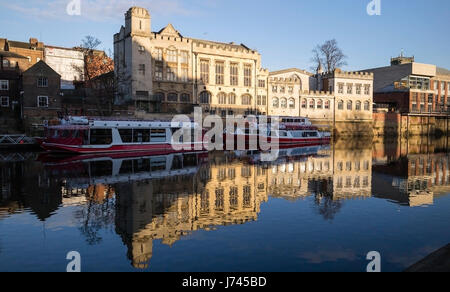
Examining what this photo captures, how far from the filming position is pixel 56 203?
1742 centimetres

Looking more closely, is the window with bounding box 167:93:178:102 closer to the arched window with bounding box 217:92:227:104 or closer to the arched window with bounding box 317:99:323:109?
the arched window with bounding box 217:92:227:104

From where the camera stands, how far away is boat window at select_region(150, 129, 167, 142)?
4147 centimetres

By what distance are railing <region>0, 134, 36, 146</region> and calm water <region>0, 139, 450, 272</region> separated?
1807 centimetres

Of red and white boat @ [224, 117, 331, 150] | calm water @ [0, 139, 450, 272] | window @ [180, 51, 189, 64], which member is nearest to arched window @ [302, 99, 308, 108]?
red and white boat @ [224, 117, 331, 150]

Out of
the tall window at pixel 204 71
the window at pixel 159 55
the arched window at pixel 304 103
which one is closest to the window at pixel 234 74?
the tall window at pixel 204 71

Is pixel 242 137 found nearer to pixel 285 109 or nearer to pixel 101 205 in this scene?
pixel 285 109

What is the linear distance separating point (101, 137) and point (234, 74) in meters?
34.3

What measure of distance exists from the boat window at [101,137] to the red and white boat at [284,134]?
19.6 m

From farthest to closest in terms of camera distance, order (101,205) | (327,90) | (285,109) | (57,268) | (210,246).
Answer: (327,90)
(285,109)
(101,205)
(210,246)
(57,268)

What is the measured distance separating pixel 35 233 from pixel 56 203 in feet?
15.3

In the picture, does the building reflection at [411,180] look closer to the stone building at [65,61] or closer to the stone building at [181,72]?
the stone building at [181,72]

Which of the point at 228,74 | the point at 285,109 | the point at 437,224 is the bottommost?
the point at 437,224
